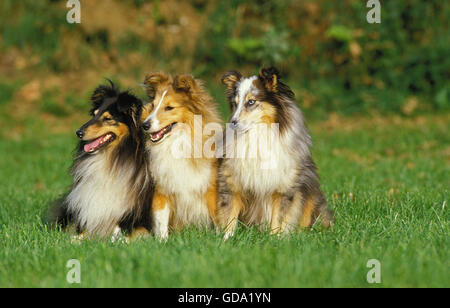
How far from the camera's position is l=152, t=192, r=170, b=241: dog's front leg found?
508cm

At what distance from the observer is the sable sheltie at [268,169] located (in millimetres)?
4922

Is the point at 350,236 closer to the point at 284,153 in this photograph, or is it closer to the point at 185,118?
the point at 284,153

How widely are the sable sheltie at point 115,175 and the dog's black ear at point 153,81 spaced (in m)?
0.23

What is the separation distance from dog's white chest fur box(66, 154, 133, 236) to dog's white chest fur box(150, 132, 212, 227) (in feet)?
1.04

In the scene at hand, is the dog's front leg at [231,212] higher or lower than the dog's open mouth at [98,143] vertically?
lower

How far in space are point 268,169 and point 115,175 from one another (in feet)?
4.71

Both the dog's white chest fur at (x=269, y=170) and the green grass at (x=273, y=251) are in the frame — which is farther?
the dog's white chest fur at (x=269, y=170)
